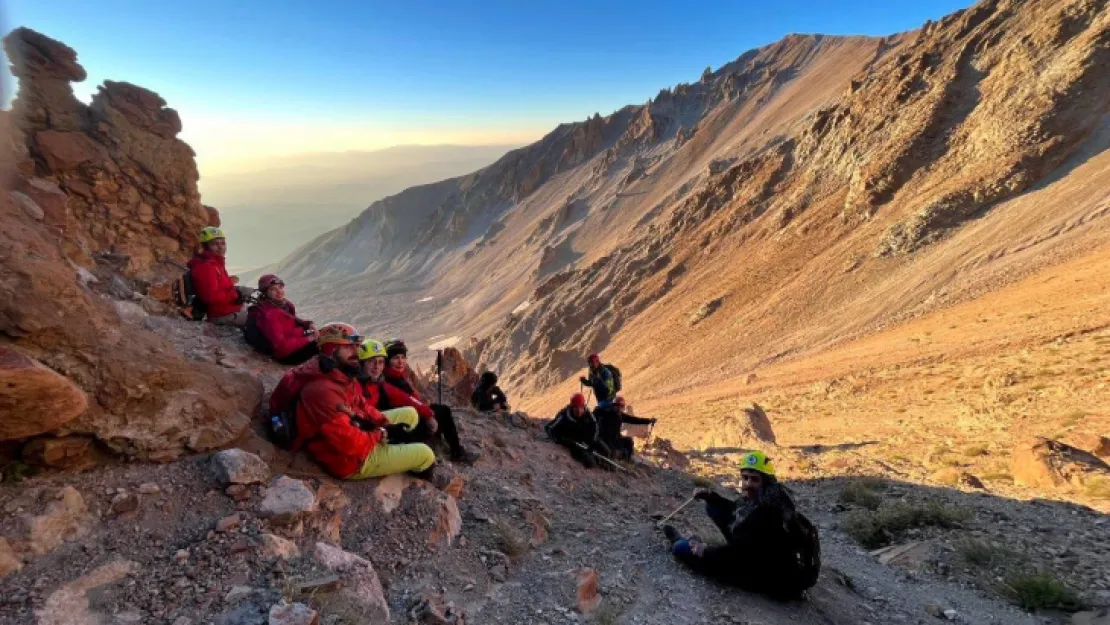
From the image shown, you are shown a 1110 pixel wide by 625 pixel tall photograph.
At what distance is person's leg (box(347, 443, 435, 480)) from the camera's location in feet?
16.6

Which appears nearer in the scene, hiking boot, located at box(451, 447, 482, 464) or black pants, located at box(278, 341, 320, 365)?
→ hiking boot, located at box(451, 447, 482, 464)

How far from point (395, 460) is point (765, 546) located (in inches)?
130

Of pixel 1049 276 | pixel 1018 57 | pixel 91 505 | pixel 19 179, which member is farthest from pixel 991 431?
pixel 1018 57

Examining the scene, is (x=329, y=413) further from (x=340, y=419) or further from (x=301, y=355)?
(x=301, y=355)

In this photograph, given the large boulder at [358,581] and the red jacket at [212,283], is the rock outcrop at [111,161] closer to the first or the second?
the red jacket at [212,283]

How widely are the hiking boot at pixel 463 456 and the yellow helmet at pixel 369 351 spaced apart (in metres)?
1.72

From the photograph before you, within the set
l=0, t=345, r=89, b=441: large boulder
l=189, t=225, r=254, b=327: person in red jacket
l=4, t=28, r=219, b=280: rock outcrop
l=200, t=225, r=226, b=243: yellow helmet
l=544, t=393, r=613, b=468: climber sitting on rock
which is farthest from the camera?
l=4, t=28, r=219, b=280: rock outcrop

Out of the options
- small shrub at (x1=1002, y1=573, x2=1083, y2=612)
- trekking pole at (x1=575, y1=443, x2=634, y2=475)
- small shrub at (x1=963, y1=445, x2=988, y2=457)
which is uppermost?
trekking pole at (x1=575, y1=443, x2=634, y2=475)

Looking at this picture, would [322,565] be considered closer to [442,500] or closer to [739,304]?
[442,500]

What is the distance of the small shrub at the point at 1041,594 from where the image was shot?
5.55 meters

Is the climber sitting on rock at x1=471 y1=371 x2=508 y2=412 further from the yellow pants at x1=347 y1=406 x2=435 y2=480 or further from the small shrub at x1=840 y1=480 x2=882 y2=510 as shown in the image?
the small shrub at x1=840 y1=480 x2=882 y2=510

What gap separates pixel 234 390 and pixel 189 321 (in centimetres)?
324

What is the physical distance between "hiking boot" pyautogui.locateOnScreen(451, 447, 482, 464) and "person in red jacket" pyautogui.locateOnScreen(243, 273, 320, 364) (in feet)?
7.31

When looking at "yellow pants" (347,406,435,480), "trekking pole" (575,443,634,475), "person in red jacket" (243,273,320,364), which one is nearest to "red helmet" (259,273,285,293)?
"person in red jacket" (243,273,320,364)
